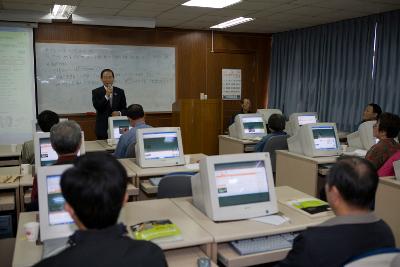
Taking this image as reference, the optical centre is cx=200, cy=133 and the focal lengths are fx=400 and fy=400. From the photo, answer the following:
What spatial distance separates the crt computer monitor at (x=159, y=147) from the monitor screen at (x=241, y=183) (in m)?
1.66

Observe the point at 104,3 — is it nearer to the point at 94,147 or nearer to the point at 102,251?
the point at 94,147

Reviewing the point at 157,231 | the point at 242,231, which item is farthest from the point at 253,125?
the point at 157,231

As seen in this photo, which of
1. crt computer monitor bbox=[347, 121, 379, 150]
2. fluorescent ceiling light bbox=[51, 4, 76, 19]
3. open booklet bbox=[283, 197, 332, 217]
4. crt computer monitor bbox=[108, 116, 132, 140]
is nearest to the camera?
open booklet bbox=[283, 197, 332, 217]

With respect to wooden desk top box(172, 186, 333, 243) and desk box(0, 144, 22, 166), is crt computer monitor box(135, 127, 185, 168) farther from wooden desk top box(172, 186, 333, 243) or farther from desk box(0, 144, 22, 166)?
desk box(0, 144, 22, 166)

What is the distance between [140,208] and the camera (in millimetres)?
2652

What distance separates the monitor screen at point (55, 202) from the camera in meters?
2.11

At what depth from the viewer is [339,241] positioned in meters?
1.69

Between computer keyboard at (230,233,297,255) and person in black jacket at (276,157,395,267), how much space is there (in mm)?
419

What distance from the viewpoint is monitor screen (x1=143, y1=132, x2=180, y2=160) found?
4.03m

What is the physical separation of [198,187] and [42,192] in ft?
3.13

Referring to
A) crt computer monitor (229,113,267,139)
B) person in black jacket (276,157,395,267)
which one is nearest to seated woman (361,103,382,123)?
crt computer monitor (229,113,267,139)

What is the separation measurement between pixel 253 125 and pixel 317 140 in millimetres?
1917

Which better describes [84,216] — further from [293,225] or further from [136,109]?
[136,109]

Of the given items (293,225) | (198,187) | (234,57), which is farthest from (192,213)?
(234,57)
